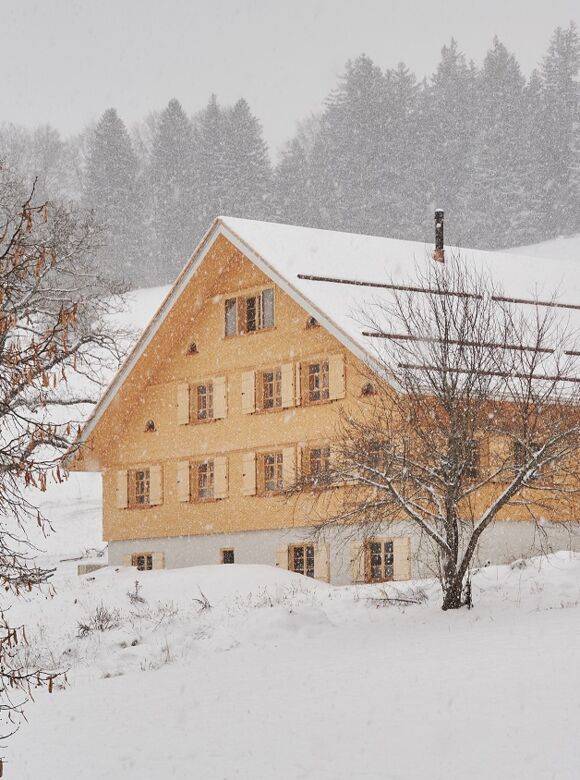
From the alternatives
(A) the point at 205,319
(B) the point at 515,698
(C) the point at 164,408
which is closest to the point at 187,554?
(C) the point at 164,408

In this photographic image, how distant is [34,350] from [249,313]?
1785 centimetres

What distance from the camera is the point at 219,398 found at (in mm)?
27125

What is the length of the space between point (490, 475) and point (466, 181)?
53.1 meters

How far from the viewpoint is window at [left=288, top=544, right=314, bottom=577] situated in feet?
82.2

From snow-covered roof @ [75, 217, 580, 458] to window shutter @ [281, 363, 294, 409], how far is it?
171 centimetres

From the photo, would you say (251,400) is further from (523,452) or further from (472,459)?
(523,452)

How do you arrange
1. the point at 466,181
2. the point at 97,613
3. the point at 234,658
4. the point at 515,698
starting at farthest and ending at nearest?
the point at 466,181 < the point at 97,613 < the point at 234,658 < the point at 515,698

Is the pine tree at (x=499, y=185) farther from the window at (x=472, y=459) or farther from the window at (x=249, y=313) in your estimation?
the window at (x=472, y=459)

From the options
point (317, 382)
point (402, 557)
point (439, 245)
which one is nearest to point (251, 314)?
point (317, 382)

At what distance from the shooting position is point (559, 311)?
1065 inches

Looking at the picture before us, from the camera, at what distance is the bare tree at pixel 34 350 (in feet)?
29.5

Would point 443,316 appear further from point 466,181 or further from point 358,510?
point 466,181

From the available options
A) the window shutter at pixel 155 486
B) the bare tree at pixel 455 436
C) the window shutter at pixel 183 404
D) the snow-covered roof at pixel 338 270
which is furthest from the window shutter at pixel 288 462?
the bare tree at pixel 455 436

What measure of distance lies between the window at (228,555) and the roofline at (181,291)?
369 cm
